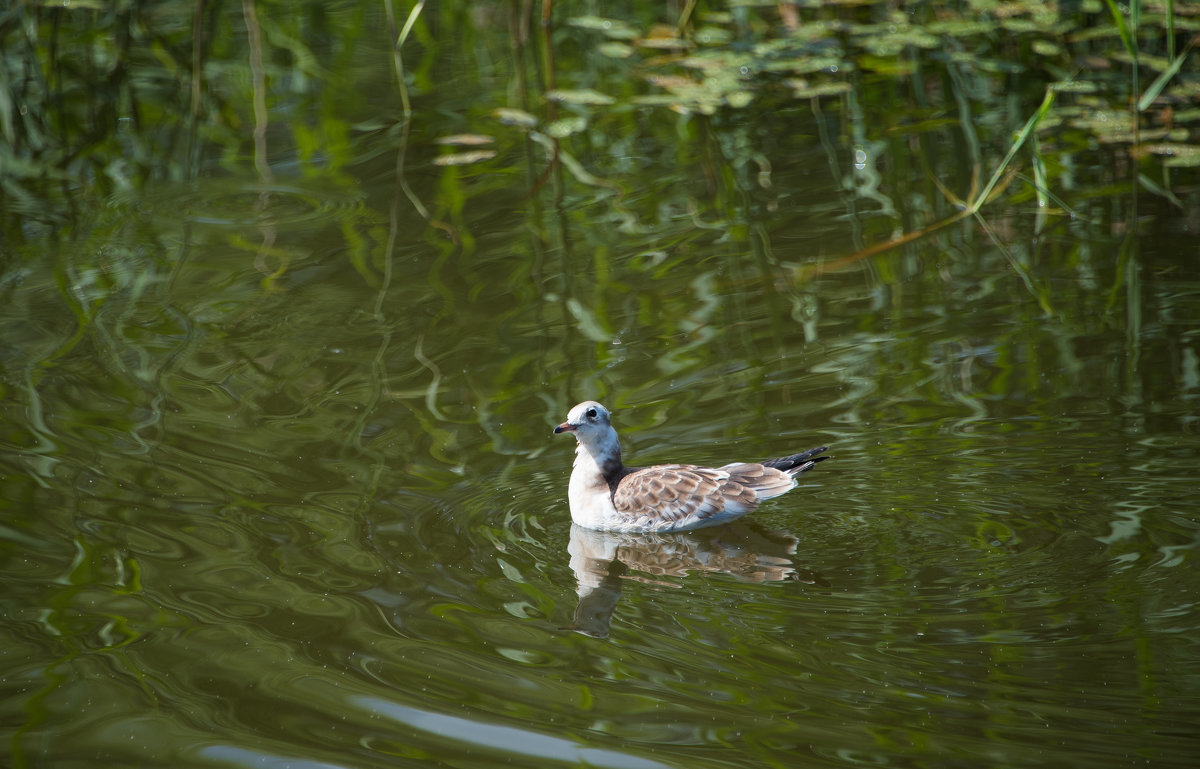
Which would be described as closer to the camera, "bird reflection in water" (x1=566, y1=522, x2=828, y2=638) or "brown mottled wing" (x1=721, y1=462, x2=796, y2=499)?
"bird reflection in water" (x1=566, y1=522, x2=828, y2=638)

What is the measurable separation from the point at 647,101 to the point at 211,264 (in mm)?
4066

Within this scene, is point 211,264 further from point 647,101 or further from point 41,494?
point 647,101

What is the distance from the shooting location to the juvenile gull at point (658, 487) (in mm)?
5832

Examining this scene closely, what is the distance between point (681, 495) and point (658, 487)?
116 mm

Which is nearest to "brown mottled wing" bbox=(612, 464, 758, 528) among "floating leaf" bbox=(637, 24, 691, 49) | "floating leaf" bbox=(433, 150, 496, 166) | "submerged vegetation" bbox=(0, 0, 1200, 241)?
"submerged vegetation" bbox=(0, 0, 1200, 241)

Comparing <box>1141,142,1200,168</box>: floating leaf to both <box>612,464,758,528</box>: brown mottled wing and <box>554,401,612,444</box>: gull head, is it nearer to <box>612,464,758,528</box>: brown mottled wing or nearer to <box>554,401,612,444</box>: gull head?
<box>612,464,758,528</box>: brown mottled wing

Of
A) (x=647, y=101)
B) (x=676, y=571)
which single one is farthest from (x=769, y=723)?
(x=647, y=101)

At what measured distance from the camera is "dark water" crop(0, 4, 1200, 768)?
4516mm

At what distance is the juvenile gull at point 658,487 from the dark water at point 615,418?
0.14 meters

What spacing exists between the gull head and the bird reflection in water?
0.43 meters

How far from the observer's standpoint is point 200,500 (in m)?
5.94

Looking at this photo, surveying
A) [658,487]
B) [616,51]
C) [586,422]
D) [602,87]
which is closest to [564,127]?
[602,87]

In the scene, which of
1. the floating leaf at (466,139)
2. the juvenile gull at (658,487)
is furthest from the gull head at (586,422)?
the floating leaf at (466,139)

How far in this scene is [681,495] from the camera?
19.3ft
